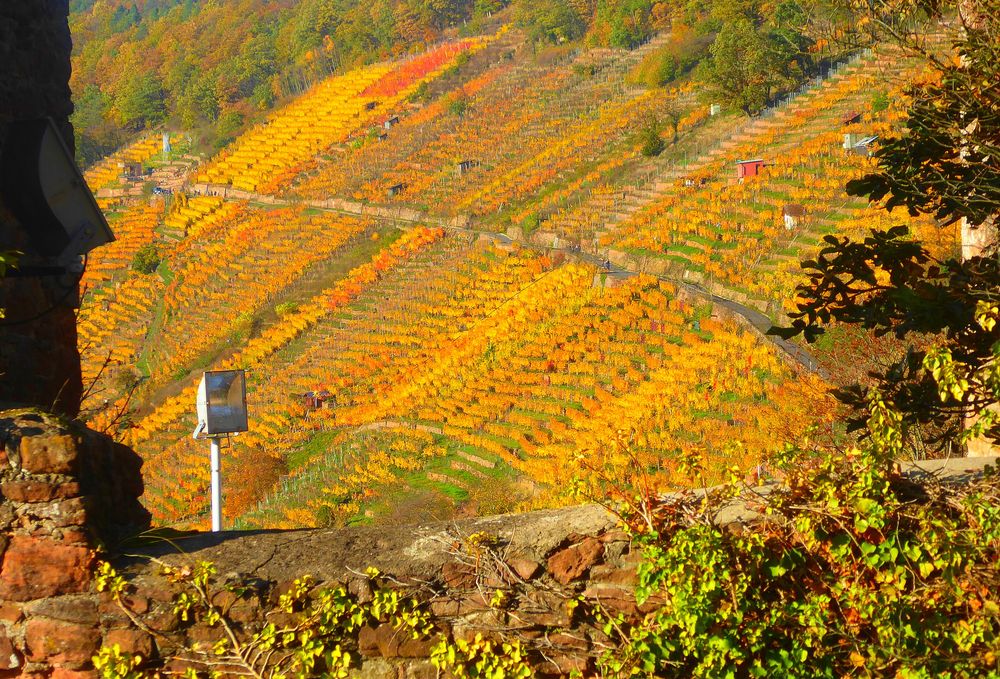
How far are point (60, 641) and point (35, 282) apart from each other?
8.83ft

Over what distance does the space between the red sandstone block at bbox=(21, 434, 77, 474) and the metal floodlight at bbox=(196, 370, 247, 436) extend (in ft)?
12.5

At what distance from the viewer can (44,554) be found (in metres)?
4.02

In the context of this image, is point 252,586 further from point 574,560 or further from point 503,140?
point 503,140

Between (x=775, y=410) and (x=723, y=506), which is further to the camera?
(x=775, y=410)

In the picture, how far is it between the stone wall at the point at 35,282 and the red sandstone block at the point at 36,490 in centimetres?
165

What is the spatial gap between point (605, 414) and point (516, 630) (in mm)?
16855

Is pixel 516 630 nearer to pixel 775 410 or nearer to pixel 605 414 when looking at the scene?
pixel 775 410

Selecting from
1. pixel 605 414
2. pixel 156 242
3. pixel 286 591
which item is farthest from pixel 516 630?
pixel 156 242

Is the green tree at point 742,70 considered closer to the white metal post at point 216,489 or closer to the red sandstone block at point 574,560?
the white metal post at point 216,489

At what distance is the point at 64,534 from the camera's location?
402 centimetres

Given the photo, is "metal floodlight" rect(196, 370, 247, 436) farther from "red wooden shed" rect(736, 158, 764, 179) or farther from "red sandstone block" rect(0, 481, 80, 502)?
"red wooden shed" rect(736, 158, 764, 179)

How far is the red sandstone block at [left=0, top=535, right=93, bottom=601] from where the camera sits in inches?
157

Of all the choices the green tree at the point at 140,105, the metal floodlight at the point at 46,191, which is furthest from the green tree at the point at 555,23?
the metal floodlight at the point at 46,191

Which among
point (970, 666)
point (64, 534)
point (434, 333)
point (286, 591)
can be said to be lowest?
point (434, 333)
